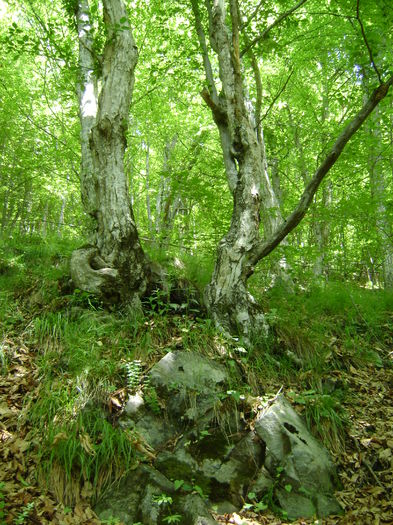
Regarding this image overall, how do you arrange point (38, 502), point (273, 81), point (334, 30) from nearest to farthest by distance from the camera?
1. point (38, 502)
2. point (334, 30)
3. point (273, 81)

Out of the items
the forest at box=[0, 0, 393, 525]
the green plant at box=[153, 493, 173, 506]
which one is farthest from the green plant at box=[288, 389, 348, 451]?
the green plant at box=[153, 493, 173, 506]

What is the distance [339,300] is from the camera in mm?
5664

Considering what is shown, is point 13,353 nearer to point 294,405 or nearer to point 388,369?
point 294,405

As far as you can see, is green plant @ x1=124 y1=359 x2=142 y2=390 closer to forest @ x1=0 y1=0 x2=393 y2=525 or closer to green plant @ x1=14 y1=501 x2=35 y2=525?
forest @ x1=0 y1=0 x2=393 y2=525

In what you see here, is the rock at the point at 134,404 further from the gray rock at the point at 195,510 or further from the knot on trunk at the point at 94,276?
the knot on trunk at the point at 94,276

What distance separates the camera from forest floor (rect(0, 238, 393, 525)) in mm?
2537

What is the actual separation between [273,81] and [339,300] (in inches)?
313

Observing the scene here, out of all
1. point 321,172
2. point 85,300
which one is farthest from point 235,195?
point 85,300

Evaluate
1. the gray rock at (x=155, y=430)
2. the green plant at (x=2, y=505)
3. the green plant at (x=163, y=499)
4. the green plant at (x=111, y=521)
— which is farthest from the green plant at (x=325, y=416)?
the green plant at (x=2, y=505)

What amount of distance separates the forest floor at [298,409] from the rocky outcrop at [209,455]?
6.6 inches

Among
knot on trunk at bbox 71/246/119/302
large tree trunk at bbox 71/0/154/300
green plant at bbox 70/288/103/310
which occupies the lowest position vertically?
green plant at bbox 70/288/103/310

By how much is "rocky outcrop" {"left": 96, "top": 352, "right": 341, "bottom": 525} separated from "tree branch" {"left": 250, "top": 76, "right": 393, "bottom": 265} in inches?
70.9

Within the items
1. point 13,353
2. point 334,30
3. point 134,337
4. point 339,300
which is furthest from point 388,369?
point 334,30

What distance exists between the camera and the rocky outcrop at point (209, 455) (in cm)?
271
